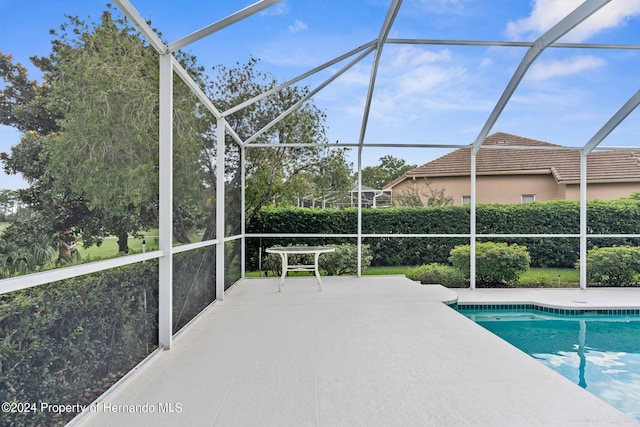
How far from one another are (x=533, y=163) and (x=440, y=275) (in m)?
3.22

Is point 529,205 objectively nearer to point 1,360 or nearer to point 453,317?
point 453,317

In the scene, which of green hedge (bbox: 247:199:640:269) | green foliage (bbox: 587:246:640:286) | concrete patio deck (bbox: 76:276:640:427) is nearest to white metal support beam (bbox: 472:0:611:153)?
green hedge (bbox: 247:199:640:269)

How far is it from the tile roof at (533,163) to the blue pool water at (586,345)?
3.54 meters

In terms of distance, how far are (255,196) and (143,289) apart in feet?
15.4

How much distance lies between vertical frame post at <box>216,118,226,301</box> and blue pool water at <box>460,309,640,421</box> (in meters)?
3.57

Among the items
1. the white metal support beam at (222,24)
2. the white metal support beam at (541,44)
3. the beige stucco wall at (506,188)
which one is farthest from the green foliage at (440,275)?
the white metal support beam at (222,24)

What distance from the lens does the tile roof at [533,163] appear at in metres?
7.57

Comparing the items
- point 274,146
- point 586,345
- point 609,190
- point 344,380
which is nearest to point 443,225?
point 609,190

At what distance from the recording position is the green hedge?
303 inches

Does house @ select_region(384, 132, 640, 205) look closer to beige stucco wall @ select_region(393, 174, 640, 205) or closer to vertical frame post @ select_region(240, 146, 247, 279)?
beige stucco wall @ select_region(393, 174, 640, 205)

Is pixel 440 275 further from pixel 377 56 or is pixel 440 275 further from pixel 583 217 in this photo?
pixel 377 56

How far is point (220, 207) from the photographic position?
5016 mm

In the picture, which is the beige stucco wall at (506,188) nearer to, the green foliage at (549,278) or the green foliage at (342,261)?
the green foliage at (549,278)

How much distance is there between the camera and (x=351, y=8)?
446cm
